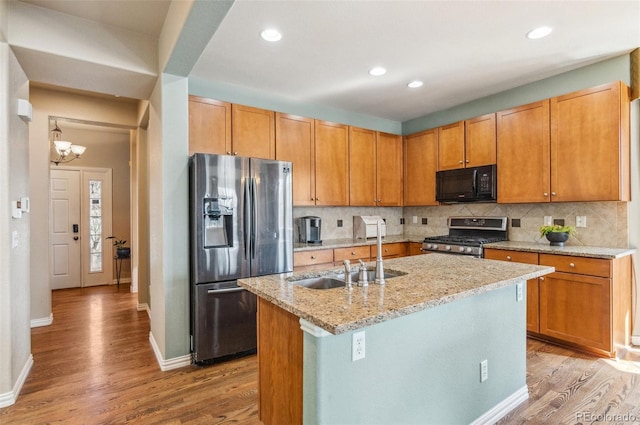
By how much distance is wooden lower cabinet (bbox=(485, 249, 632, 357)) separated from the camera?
2.76 m

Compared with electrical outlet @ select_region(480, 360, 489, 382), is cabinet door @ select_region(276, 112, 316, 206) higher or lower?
higher

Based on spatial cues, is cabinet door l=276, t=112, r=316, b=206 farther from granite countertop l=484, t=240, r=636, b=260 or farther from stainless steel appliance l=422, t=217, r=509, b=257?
granite countertop l=484, t=240, r=636, b=260

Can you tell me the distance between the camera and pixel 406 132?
5012 millimetres

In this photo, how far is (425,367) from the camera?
1.67 m

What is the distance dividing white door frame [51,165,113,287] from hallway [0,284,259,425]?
249 centimetres

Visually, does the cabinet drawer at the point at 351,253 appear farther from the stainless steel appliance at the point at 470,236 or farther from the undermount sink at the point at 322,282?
the undermount sink at the point at 322,282

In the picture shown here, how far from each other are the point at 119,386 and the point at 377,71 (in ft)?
11.3

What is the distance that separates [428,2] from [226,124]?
2.16 meters

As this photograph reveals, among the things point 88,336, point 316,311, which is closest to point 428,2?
point 316,311

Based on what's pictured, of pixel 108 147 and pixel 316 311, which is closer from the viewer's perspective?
pixel 316 311

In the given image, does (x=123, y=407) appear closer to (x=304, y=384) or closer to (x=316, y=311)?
(x=304, y=384)

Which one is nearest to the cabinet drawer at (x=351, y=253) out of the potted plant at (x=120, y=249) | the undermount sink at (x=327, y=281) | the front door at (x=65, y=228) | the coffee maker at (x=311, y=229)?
the coffee maker at (x=311, y=229)
